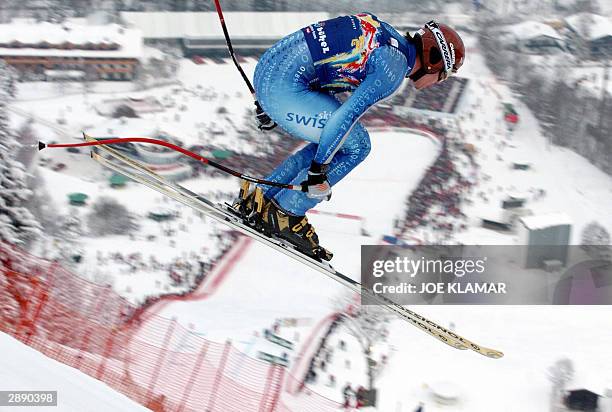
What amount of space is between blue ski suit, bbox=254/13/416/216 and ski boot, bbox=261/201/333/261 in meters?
0.45

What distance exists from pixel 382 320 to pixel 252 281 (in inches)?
144

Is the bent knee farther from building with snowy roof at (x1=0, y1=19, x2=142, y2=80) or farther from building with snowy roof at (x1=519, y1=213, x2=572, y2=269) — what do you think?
building with snowy roof at (x1=0, y1=19, x2=142, y2=80)

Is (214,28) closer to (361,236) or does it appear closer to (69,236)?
(69,236)

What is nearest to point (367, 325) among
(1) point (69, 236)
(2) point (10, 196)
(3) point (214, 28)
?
(2) point (10, 196)

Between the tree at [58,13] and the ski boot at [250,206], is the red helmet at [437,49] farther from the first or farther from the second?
the tree at [58,13]

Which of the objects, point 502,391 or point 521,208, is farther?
point 521,208

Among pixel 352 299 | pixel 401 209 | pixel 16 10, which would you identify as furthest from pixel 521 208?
pixel 16 10

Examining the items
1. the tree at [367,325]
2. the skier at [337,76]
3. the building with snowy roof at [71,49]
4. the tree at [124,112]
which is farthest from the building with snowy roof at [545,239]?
the building with snowy roof at [71,49]

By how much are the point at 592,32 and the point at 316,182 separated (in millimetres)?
28706

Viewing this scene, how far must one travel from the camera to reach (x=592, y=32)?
97.7ft

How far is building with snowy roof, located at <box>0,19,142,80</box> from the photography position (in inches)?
1066

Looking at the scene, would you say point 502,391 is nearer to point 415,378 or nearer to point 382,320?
point 415,378

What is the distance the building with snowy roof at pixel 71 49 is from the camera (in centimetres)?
2708

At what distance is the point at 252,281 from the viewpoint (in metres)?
16.0
